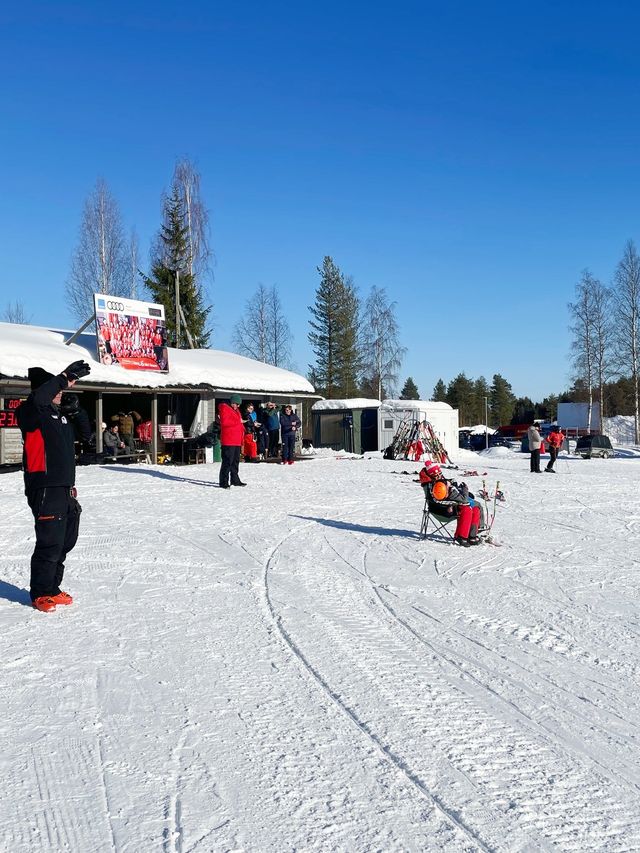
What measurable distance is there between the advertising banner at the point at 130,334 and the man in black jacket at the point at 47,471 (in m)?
13.6

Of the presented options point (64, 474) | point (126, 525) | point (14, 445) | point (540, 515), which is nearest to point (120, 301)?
point (14, 445)

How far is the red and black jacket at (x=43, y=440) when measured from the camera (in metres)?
5.01

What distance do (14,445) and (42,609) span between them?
13.0 metres

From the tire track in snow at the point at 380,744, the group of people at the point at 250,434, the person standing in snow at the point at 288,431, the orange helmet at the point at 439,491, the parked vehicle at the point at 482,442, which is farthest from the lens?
the parked vehicle at the point at 482,442

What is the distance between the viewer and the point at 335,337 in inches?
1970

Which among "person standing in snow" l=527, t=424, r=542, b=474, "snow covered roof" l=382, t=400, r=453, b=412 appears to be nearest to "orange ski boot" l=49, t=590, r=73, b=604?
"person standing in snow" l=527, t=424, r=542, b=474

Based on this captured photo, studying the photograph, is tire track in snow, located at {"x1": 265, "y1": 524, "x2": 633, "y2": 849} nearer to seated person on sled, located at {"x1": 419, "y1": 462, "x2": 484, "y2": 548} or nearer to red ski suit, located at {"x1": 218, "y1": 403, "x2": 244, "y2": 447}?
seated person on sled, located at {"x1": 419, "y1": 462, "x2": 484, "y2": 548}

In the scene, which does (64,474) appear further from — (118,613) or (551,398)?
(551,398)

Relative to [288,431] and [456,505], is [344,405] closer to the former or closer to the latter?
[288,431]

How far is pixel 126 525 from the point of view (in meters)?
9.30

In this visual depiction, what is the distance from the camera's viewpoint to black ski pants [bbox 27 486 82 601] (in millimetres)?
5016

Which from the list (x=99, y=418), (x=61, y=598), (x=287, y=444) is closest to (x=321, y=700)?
(x=61, y=598)

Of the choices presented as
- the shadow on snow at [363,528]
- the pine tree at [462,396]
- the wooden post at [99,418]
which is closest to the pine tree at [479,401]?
the pine tree at [462,396]

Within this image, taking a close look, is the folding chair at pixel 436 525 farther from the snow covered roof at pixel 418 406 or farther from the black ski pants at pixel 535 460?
the snow covered roof at pixel 418 406
